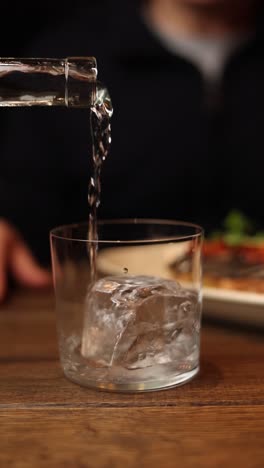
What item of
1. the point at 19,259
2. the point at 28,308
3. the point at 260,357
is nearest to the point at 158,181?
the point at 19,259

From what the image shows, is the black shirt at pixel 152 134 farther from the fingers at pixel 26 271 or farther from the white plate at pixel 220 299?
the white plate at pixel 220 299

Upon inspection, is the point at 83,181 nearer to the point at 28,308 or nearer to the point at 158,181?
the point at 158,181

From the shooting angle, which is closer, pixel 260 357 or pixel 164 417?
pixel 164 417

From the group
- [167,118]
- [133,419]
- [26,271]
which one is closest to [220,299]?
[133,419]

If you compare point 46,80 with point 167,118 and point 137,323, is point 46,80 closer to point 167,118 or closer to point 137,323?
point 137,323

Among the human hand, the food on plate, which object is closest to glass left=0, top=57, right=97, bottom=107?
the food on plate

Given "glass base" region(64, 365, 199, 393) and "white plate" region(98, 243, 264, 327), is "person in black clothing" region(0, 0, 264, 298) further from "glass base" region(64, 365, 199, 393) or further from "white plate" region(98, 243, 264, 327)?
"glass base" region(64, 365, 199, 393)

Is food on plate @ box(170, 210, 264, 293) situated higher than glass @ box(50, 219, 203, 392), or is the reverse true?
glass @ box(50, 219, 203, 392)
